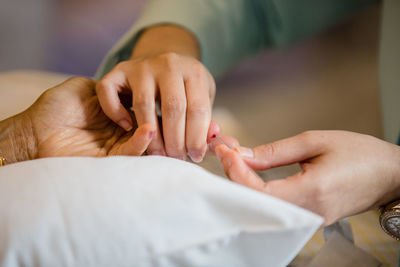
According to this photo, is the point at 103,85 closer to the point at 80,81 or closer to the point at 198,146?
the point at 80,81

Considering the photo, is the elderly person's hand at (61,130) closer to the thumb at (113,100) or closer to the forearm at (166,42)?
the thumb at (113,100)

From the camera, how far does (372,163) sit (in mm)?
410

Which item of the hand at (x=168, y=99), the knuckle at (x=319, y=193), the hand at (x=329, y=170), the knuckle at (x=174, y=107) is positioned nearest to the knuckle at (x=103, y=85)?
the hand at (x=168, y=99)

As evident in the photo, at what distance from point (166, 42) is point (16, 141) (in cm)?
36

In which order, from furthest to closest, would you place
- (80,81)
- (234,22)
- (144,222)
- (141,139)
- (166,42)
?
(234,22) → (166,42) → (80,81) → (141,139) → (144,222)

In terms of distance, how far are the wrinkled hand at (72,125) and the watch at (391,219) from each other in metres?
0.34

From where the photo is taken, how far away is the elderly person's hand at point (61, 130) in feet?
1.68

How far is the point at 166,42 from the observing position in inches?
29.0

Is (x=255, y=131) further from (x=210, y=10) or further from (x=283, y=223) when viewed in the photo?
(x=283, y=223)

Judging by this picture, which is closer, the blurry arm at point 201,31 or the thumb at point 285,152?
the thumb at point 285,152

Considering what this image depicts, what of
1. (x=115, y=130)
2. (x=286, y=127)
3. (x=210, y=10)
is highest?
(x=210, y=10)

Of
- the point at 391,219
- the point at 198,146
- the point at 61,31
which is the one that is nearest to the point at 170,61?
the point at 198,146

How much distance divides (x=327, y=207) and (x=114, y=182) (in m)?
0.23

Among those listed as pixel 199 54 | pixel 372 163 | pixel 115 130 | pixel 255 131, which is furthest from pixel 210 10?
pixel 372 163
